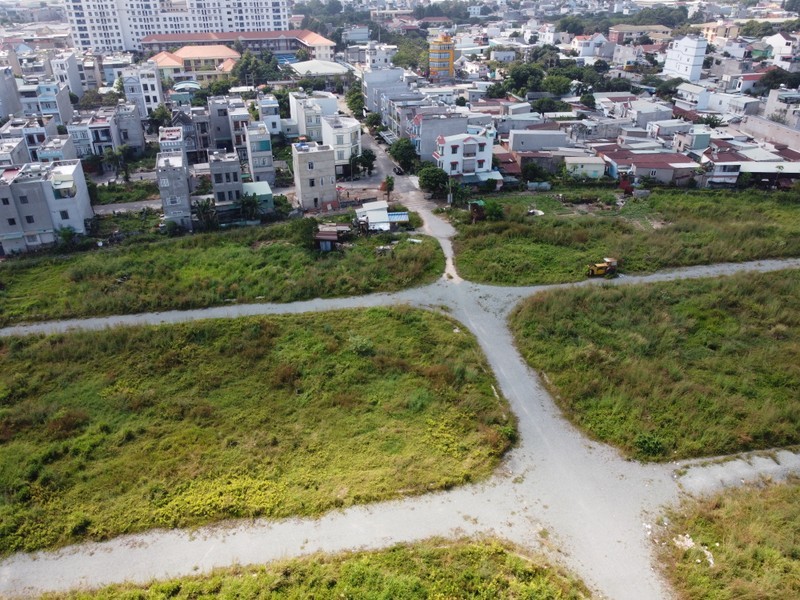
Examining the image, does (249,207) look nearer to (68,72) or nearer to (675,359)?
(675,359)

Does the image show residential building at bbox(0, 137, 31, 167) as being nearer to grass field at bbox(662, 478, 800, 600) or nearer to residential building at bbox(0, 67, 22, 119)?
residential building at bbox(0, 67, 22, 119)

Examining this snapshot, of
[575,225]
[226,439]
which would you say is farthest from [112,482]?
[575,225]

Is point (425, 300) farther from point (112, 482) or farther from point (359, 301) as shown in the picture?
point (112, 482)

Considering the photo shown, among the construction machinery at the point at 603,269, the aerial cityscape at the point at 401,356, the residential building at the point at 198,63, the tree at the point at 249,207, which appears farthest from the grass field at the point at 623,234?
the residential building at the point at 198,63

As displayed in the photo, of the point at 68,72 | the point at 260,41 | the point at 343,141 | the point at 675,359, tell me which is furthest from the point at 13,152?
the point at 260,41

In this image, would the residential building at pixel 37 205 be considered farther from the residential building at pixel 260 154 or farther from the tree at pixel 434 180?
the tree at pixel 434 180

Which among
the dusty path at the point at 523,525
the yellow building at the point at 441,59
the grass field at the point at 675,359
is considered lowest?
the dusty path at the point at 523,525
